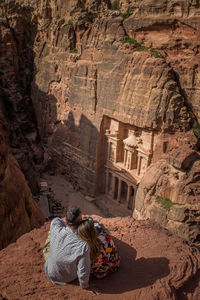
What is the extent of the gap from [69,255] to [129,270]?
137 cm

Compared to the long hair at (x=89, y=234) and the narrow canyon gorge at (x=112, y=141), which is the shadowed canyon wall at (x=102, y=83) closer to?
the narrow canyon gorge at (x=112, y=141)

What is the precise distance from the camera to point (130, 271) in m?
4.84

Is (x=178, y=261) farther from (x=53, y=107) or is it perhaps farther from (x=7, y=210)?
(x=53, y=107)

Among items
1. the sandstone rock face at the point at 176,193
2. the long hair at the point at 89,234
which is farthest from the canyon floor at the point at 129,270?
the sandstone rock face at the point at 176,193

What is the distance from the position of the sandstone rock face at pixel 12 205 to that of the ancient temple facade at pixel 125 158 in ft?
29.9

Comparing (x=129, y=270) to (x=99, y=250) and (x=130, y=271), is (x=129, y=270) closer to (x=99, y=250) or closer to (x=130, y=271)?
(x=130, y=271)

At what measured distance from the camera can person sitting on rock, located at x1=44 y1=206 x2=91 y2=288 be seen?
13.4 ft

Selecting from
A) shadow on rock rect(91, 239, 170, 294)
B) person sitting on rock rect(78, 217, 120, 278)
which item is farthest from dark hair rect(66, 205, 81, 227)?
shadow on rock rect(91, 239, 170, 294)

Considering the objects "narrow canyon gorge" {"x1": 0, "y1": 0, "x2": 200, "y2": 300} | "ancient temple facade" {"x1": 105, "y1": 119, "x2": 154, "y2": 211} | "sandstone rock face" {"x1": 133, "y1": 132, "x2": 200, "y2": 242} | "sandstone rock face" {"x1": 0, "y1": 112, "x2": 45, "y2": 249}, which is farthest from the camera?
"ancient temple facade" {"x1": 105, "y1": 119, "x2": 154, "y2": 211}

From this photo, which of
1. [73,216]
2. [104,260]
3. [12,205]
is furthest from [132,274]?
[12,205]

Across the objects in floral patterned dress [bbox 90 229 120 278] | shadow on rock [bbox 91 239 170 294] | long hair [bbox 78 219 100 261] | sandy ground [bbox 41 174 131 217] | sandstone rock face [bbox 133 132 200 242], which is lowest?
sandy ground [bbox 41 174 131 217]

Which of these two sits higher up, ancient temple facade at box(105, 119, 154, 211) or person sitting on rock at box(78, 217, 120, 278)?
person sitting on rock at box(78, 217, 120, 278)

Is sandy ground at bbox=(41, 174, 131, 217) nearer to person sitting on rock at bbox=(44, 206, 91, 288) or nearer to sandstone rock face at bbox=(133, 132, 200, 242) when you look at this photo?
sandstone rock face at bbox=(133, 132, 200, 242)

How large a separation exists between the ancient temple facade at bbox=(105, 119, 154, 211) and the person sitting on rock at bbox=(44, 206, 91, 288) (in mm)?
13505
